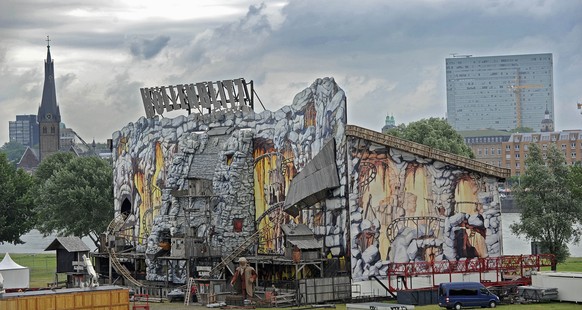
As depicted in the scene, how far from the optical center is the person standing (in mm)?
70250

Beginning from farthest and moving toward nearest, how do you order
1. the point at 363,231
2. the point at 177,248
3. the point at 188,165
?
the point at 188,165, the point at 177,248, the point at 363,231

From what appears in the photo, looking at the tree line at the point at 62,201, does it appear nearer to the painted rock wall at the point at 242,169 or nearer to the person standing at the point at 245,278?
the painted rock wall at the point at 242,169

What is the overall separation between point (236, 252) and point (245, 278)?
23.3ft

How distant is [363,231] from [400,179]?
3907mm

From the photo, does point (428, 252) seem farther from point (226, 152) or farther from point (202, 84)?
point (202, 84)

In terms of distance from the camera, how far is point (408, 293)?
67000 millimetres

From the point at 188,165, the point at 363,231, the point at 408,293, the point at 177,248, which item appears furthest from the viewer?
the point at 188,165

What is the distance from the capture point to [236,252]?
77.4 metres

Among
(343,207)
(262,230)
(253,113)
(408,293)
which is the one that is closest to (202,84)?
(253,113)

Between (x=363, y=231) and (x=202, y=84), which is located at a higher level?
(x=202, y=84)

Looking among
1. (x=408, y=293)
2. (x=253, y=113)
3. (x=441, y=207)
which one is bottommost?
(x=408, y=293)

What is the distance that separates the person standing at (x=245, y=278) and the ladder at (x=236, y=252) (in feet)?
16.9

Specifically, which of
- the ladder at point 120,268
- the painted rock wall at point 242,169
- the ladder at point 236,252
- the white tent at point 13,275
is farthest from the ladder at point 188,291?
the white tent at point 13,275


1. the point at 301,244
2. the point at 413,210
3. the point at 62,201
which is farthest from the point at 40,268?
the point at 413,210
